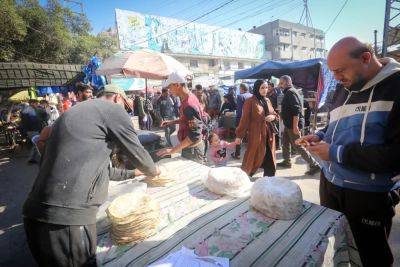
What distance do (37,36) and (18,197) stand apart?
43.5 ft

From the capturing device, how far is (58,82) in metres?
6.78

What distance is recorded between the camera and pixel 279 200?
1.50 meters

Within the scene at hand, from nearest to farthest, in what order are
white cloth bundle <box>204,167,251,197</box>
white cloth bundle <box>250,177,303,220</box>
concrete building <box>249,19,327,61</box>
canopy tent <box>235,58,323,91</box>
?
white cloth bundle <box>250,177,303,220</box> < white cloth bundle <box>204,167,251,197</box> < canopy tent <box>235,58,323,91</box> < concrete building <box>249,19,327,61</box>

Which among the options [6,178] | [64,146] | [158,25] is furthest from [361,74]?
[158,25]

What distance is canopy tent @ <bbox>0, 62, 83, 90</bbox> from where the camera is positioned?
572 centimetres

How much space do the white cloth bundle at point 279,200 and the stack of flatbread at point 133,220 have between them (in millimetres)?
686

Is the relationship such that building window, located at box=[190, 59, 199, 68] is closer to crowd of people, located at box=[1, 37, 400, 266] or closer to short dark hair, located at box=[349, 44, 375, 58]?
crowd of people, located at box=[1, 37, 400, 266]

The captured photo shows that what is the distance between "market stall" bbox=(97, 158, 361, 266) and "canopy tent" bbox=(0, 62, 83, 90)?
6.06 metres

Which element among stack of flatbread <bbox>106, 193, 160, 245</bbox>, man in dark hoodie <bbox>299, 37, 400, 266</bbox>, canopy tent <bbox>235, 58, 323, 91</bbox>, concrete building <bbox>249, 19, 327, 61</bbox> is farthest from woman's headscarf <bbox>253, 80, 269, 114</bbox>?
concrete building <bbox>249, 19, 327, 61</bbox>

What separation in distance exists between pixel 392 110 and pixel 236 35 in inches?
1304

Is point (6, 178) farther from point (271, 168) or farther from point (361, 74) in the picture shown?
point (361, 74)

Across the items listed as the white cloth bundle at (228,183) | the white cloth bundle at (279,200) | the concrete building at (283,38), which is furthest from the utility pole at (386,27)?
the concrete building at (283,38)

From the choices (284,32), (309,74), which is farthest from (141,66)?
(284,32)

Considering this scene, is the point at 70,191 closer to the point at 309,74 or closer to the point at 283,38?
the point at 309,74
